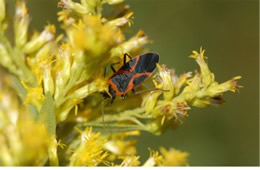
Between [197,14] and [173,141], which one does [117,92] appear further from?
[197,14]

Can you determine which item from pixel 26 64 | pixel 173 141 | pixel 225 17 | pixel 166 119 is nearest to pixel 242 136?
pixel 173 141

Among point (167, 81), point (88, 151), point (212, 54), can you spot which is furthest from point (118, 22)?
point (212, 54)

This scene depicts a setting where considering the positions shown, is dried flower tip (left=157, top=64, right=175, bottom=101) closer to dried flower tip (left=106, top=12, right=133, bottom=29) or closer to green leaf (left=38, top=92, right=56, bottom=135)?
dried flower tip (left=106, top=12, right=133, bottom=29)

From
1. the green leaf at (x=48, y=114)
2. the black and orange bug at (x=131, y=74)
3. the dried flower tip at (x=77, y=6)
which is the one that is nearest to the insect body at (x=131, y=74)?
the black and orange bug at (x=131, y=74)

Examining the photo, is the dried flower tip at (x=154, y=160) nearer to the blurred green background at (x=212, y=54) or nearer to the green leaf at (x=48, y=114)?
the green leaf at (x=48, y=114)

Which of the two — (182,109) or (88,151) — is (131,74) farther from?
(88,151)

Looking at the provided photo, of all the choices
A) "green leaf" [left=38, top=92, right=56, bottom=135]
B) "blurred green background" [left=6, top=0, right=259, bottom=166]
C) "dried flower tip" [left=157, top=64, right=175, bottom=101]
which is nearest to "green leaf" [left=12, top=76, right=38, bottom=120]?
"green leaf" [left=38, top=92, right=56, bottom=135]
